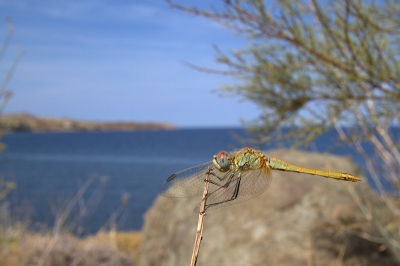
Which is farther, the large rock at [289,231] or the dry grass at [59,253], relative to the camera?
the dry grass at [59,253]

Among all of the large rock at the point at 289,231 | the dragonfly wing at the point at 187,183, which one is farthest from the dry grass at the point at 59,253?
the dragonfly wing at the point at 187,183

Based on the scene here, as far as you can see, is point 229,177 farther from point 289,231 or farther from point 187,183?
point 289,231

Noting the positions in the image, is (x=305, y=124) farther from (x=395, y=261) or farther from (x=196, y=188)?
(x=196, y=188)

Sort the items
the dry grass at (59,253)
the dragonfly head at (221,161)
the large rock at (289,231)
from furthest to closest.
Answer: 1. the dry grass at (59,253)
2. the large rock at (289,231)
3. the dragonfly head at (221,161)

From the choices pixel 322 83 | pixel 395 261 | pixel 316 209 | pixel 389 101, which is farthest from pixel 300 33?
pixel 395 261

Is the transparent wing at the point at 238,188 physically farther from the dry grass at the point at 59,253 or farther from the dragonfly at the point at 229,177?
the dry grass at the point at 59,253

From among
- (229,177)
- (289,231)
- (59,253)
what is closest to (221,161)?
(229,177)
